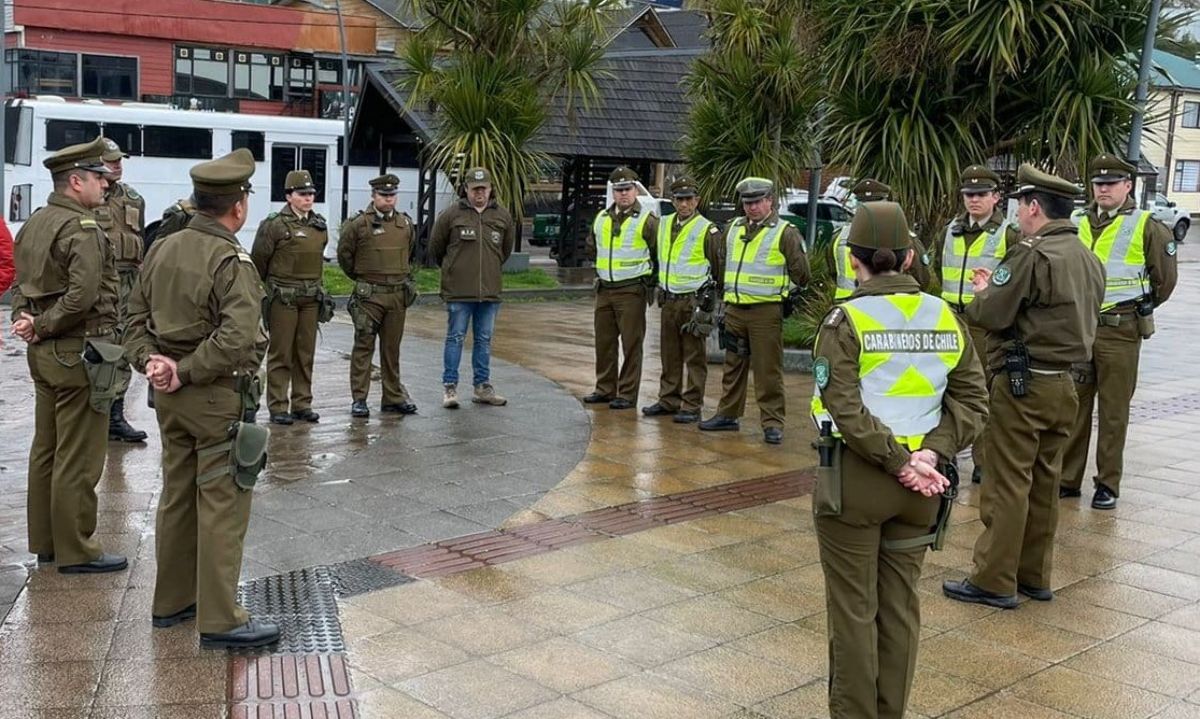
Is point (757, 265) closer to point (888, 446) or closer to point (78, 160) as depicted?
point (78, 160)

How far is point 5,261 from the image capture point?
6.21 meters

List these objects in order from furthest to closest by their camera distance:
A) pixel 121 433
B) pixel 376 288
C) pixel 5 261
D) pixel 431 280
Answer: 1. pixel 431 280
2. pixel 376 288
3. pixel 121 433
4. pixel 5 261

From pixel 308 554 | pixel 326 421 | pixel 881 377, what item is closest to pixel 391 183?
pixel 326 421

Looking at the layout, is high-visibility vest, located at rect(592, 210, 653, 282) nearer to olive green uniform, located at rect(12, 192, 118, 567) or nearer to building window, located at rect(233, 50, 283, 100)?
olive green uniform, located at rect(12, 192, 118, 567)

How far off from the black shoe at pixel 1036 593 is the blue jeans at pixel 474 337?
5.25m

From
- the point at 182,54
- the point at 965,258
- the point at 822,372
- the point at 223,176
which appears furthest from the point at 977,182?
the point at 182,54

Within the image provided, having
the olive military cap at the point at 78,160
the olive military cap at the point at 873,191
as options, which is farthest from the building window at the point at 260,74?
the olive military cap at the point at 78,160

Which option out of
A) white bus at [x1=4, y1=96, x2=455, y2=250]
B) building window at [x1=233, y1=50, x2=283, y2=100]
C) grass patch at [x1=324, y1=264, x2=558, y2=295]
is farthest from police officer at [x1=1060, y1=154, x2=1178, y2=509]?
building window at [x1=233, y1=50, x2=283, y2=100]

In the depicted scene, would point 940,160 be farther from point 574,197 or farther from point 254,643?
point 574,197

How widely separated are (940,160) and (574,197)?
11.7 m

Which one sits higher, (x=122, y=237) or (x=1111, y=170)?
(x=1111, y=170)

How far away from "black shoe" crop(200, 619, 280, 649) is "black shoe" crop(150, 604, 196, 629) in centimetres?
27

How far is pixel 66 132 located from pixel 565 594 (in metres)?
18.1

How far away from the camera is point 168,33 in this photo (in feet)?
117
